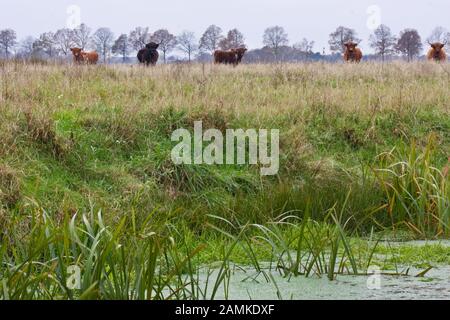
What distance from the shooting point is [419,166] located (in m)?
8.67

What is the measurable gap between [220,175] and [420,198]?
227 centimetres

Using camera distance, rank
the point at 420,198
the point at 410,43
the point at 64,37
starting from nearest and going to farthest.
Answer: the point at 420,198
the point at 64,37
the point at 410,43

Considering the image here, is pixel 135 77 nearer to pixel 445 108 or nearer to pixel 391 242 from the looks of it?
pixel 445 108

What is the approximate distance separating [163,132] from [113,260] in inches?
208

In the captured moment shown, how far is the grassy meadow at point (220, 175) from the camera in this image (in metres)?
6.20

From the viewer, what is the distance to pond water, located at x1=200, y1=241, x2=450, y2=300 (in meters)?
5.32

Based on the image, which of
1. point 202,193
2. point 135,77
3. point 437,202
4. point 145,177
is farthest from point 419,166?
point 135,77

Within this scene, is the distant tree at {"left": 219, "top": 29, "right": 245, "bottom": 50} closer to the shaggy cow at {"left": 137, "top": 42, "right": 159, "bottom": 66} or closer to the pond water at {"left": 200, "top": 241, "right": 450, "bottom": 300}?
the shaggy cow at {"left": 137, "top": 42, "right": 159, "bottom": 66}

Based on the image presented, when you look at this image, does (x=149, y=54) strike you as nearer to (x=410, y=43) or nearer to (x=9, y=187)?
(x=9, y=187)

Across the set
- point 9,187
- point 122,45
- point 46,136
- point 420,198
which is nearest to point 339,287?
point 420,198

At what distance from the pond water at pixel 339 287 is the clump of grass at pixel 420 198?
4.98 ft

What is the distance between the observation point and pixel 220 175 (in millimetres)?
9211
